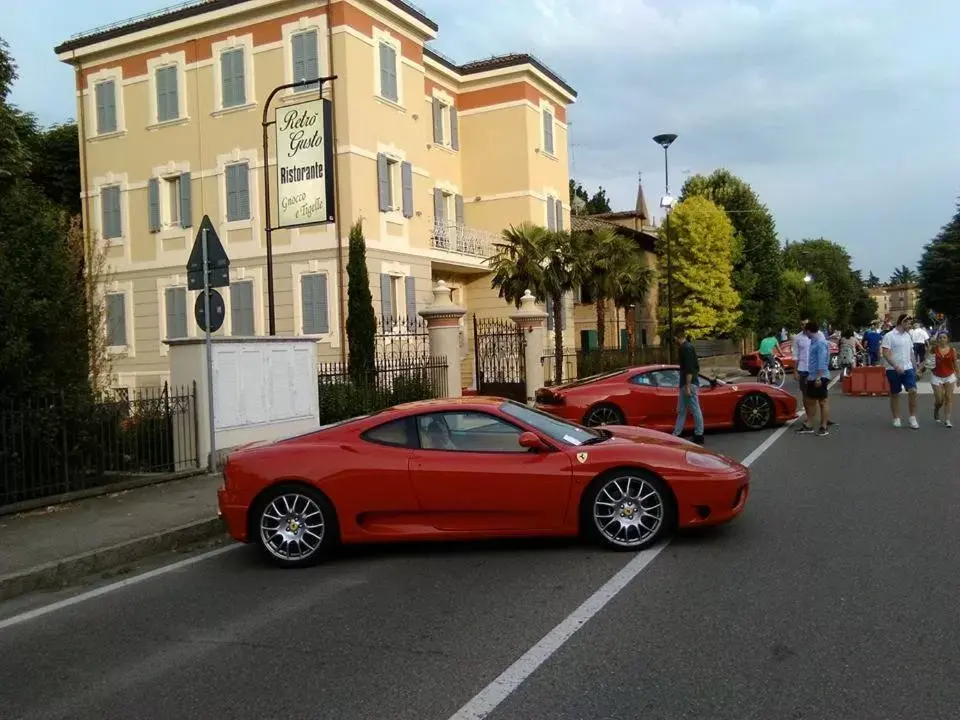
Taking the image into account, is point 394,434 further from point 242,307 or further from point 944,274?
point 944,274

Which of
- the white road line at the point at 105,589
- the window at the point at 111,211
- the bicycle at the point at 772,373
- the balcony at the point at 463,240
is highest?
the window at the point at 111,211

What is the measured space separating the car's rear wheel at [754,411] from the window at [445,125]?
19467 millimetres

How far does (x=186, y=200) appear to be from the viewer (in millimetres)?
26859

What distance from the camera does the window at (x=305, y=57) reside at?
79.7 feet

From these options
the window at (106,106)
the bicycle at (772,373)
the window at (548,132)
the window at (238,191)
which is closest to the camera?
the window at (238,191)

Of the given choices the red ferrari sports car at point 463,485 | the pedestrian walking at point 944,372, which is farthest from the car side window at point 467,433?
the pedestrian walking at point 944,372

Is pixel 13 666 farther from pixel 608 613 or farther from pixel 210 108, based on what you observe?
pixel 210 108

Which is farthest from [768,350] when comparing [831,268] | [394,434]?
[831,268]

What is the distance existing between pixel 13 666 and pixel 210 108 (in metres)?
23.9

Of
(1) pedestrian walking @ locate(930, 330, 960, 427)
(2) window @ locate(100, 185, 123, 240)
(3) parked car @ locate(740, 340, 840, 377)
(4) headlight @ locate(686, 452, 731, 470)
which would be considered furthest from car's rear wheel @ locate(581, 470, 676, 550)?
(2) window @ locate(100, 185, 123, 240)

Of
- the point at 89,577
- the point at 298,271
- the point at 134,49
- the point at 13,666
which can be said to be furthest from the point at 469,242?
the point at 13,666

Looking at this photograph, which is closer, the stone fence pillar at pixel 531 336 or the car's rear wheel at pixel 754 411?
the car's rear wheel at pixel 754 411

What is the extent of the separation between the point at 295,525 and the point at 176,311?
871 inches

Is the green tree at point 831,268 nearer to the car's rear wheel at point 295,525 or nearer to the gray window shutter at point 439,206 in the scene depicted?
the gray window shutter at point 439,206
